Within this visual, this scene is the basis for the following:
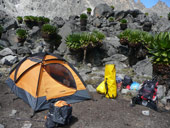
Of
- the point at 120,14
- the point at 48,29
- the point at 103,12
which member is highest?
the point at 103,12

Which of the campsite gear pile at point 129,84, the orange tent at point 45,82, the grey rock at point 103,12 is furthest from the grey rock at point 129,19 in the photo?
the orange tent at point 45,82

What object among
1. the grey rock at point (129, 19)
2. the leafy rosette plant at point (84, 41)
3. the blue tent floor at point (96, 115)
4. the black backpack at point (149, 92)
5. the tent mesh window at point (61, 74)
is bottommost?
the blue tent floor at point (96, 115)

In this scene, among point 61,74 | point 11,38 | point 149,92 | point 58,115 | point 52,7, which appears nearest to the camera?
point 58,115

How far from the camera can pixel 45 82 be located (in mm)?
5832

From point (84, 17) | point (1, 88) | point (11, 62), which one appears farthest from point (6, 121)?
point (84, 17)

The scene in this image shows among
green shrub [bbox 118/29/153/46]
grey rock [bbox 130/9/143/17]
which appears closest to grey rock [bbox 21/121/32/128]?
green shrub [bbox 118/29/153/46]

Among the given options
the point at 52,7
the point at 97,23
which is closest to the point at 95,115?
the point at 97,23

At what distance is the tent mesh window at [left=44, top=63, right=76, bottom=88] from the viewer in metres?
6.25

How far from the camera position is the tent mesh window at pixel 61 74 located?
625 cm

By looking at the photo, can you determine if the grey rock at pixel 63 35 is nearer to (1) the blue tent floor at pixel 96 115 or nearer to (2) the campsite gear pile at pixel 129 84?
(2) the campsite gear pile at pixel 129 84

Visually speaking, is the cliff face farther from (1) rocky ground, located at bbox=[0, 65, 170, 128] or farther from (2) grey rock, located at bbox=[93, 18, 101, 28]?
(1) rocky ground, located at bbox=[0, 65, 170, 128]

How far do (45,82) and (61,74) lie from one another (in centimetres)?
90

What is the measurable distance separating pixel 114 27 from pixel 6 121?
2457 cm

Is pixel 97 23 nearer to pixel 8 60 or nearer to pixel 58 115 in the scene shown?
pixel 8 60
